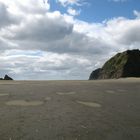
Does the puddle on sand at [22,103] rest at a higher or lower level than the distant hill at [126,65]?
lower

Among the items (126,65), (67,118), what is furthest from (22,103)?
(126,65)

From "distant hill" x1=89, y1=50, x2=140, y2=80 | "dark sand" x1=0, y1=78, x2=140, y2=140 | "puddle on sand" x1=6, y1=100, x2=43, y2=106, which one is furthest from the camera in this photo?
"distant hill" x1=89, y1=50, x2=140, y2=80

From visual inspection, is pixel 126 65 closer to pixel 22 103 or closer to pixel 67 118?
pixel 22 103

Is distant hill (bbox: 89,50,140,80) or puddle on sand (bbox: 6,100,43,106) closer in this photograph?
puddle on sand (bbox: 6,100,43,106)

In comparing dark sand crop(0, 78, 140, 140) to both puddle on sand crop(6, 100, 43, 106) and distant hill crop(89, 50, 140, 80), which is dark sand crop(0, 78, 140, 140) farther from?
distant hill crop(89, 50, 140, 80)

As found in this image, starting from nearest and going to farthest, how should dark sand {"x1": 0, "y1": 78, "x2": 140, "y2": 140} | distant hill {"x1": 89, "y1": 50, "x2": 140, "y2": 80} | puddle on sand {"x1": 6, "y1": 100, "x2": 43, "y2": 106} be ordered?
dark sand {"x1": 0, "y1": 78, "x2": 140, "y2": 140}, puddle on sand {"x1": 6, "y1": 100, "x2": 43, "y2": 106}, distant hill {"x1": 89, "y1": 50, "x2": 140, "y2": 80}

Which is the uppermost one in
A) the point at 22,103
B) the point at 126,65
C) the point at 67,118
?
the point at 126,65

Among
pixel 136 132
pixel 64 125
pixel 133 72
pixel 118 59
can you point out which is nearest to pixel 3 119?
pixel 64 125

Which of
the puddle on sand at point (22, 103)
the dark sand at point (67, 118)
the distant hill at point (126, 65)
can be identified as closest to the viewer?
the dark sand at point (67, 118)

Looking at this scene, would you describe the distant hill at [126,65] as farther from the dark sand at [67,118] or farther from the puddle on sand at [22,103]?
A: the puddle on sand at [22,103]

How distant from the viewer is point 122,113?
11.2m

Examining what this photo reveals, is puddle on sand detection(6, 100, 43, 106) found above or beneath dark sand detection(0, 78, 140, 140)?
above

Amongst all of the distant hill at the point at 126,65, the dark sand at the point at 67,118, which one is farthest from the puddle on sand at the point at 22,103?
the distant hill at the point at 126,65

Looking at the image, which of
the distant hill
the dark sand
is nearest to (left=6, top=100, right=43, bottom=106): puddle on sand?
the dark sand
